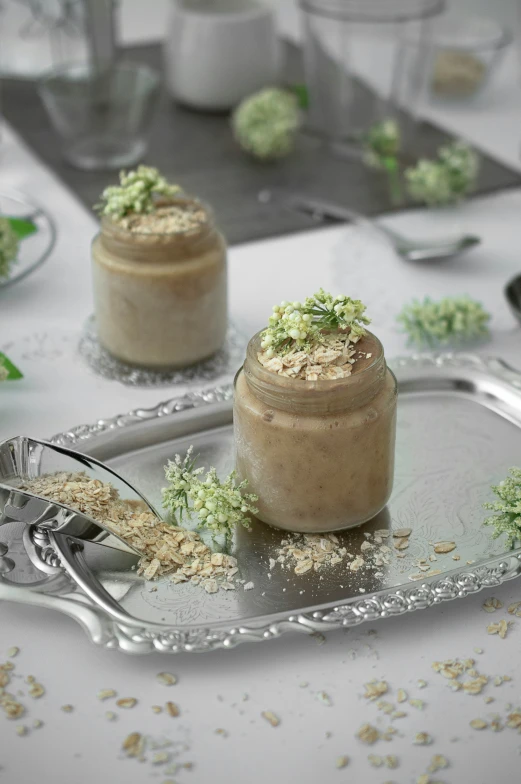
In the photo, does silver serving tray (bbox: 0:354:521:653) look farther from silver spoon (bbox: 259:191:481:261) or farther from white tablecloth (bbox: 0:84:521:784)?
silver spoon (bbox: 259:191:481:261)

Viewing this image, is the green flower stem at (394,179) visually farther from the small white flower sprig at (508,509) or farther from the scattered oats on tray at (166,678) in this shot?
the scattered oats on tray at (166,678)

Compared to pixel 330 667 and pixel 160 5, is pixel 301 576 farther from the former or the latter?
pixel 160 5

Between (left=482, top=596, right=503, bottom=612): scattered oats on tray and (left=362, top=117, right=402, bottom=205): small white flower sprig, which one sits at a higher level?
(left=482, top=596, right=503, bottom=612): scattered oats on tray

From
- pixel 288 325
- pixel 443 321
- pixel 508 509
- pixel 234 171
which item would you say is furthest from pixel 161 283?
pixel 234 171

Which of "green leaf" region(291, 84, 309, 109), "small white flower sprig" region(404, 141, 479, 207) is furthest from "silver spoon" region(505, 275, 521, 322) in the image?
"green leaf" region(291, 84, 309, 109)

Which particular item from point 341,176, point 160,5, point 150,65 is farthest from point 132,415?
point 160,5

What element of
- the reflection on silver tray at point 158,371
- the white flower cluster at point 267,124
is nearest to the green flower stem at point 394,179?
the white flower cluster at point 267,124

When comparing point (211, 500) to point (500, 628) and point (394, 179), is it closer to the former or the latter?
point (500, 628)
